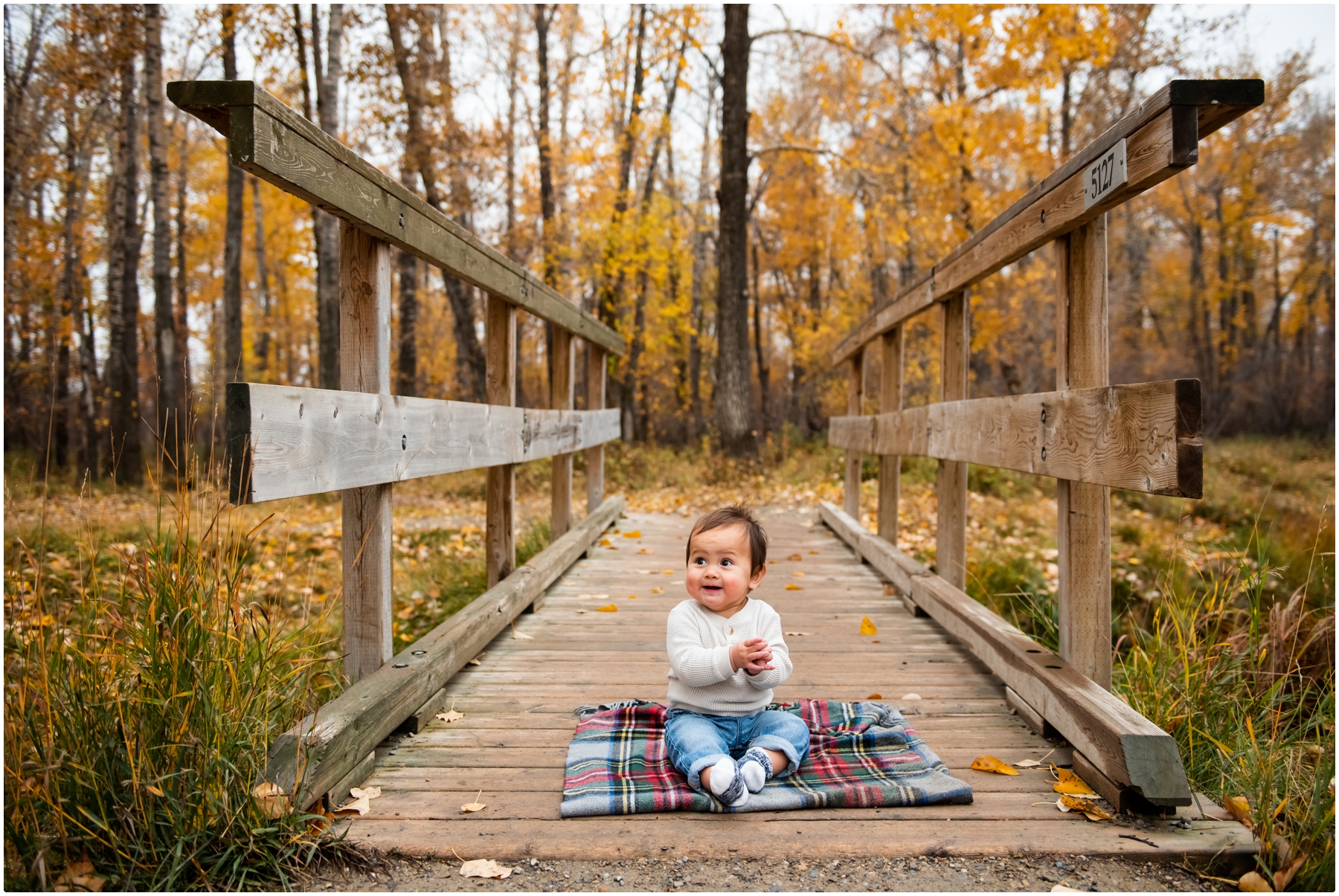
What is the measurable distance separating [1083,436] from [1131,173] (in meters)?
0.75

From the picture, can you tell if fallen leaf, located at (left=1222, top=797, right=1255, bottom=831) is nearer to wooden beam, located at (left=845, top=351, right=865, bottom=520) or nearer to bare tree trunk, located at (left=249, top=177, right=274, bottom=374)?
wooden beam, located at (left=845, top=351, right=865, bottom=520)

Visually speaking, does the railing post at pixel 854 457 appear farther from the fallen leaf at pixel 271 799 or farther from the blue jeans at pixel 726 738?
the fallen leaf at pixel 271 799

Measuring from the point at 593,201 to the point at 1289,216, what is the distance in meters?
16.6

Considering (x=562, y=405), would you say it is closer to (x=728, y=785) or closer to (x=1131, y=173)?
(x=728, y=785)

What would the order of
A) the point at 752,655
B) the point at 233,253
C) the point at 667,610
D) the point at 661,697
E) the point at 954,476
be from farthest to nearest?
1. the point at 233,253
2. the point at 667,610
3. the point at 954,476
4. the point at 661,697
5. the point at 752,655

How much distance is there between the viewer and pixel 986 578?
527 cm

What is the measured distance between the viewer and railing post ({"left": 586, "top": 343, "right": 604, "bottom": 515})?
23.7 ft

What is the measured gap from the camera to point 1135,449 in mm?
2168

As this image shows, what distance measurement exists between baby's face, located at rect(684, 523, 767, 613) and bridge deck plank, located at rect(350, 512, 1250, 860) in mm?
644

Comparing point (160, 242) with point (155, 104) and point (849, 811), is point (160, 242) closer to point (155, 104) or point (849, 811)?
point (155, 104)

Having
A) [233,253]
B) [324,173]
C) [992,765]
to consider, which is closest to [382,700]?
[324,173]

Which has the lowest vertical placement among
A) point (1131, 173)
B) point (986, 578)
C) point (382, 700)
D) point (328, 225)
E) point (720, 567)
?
point (986, 578)

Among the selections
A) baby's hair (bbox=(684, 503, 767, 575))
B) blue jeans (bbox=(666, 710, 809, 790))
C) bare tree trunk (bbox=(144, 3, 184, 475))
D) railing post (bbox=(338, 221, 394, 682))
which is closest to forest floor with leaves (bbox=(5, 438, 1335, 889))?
railing post (bbox=(338, 221, 394, 682))

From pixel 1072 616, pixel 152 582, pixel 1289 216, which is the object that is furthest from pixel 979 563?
pixel 1289 216
